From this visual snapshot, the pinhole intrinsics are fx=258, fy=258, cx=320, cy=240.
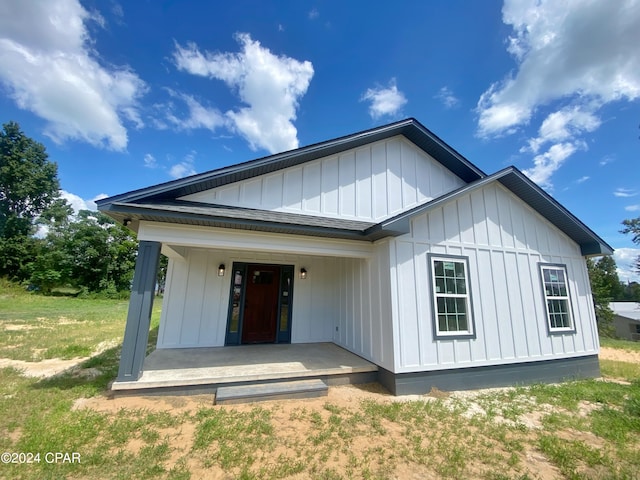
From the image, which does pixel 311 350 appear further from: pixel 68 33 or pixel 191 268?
pixel 68 33

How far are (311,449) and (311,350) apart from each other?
3449 millimetres

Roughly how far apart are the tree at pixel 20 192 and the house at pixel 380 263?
1023 inches

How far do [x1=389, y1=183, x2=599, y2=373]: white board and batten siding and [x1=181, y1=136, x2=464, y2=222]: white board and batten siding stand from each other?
60.1 inches

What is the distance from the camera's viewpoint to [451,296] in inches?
207

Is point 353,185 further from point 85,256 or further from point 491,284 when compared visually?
point 85,256

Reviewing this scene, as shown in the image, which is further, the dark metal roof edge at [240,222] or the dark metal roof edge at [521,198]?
the dark metal roof edge at [521,198]

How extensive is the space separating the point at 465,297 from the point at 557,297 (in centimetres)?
281

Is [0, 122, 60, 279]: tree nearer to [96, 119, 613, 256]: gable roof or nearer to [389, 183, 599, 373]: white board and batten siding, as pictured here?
[96, 119, 613, 256]: gable roof

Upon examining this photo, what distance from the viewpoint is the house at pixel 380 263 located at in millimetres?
4734

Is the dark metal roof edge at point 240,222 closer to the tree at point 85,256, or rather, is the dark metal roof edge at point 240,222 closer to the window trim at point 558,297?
the window trim at point 558,297

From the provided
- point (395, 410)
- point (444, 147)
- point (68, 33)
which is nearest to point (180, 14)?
point (68, 33)

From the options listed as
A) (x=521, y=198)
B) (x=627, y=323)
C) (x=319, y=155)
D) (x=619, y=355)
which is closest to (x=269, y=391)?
(x=319, y=155)

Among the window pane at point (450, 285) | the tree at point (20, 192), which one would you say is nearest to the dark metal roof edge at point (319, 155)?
the window pane at point (450, 285)

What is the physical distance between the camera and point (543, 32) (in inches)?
292
